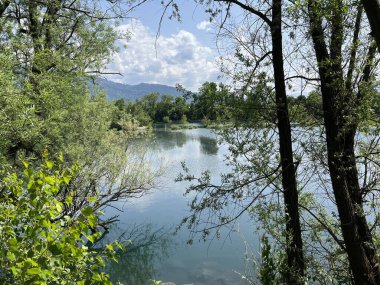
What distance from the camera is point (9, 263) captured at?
203 centimetres

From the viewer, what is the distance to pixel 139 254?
41.0 ft

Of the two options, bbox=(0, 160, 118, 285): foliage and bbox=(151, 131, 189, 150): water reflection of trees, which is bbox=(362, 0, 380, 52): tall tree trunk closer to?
bbox=(0, 160, 118, 285): foliage

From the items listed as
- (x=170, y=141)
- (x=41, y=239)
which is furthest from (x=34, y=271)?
(x=170, y=141)

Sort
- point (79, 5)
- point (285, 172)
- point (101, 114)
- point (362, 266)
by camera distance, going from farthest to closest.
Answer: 1. point (101, 114)
2. point (79, 5)
3. point (285, 172)
4. point (362, 266)

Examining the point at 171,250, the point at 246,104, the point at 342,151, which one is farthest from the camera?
the point at 171,250

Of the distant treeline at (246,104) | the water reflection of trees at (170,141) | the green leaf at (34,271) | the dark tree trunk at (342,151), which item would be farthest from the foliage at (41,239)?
the water reflection of trees at (170,141)

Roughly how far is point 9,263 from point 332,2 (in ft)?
11.2

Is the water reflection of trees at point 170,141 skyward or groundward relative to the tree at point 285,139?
groundward

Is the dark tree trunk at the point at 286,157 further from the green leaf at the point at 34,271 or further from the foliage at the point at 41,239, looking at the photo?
the green leaf at the point at 34,271

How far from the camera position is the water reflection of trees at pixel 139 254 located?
1059 centimetres

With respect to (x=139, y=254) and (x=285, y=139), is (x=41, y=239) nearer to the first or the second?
(x=285, y=139)

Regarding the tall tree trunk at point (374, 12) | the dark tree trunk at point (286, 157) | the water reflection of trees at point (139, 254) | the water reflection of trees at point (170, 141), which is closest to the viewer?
the tall tree trunk at point (374, 12)

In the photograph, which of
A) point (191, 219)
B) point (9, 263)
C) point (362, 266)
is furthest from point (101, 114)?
point (9, 263)

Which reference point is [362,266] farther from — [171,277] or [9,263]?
[171,277]
